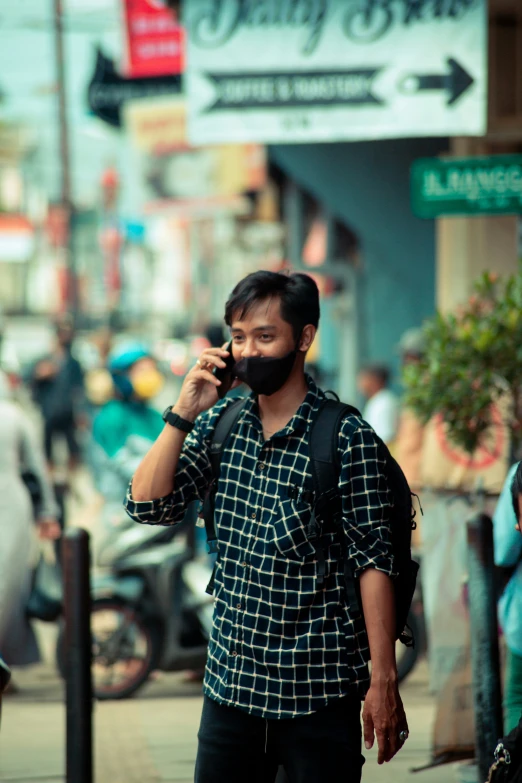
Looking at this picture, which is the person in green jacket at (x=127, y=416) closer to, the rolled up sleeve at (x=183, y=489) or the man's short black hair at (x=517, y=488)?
the rolled up sleeve at (x=183, y=489)

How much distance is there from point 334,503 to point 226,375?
48 cm

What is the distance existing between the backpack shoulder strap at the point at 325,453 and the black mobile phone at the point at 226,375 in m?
0.29

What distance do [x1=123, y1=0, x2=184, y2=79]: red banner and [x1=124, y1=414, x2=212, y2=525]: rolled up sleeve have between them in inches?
359

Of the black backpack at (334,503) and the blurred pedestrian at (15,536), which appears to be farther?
the blurred pedestrian at (15,536)

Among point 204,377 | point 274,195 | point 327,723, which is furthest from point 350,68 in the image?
point 274,195

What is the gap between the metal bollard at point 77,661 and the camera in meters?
4.43

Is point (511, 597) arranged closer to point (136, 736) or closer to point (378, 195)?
point (136, 736)

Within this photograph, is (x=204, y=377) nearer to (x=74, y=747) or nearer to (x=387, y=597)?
(x=387, y=597)

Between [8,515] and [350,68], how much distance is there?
298cm

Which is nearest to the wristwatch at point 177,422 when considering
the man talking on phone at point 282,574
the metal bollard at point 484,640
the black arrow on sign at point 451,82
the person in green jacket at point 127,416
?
the man talking on phone at point 282,574

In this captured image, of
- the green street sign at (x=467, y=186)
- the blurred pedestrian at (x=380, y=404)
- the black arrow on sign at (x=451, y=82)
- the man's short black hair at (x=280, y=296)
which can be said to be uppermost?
the black arrow on sign at (x=451, y=82)

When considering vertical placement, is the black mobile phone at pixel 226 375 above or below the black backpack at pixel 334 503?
above

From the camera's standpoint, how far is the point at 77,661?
174 inches

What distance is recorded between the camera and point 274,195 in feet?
64.3
